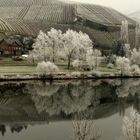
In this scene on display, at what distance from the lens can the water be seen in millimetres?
48125

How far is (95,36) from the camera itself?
606ft

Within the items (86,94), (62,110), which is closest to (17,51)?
(86,94)

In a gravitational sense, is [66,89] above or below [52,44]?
below

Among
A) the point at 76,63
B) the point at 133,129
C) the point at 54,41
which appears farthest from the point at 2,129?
the point at 54,41

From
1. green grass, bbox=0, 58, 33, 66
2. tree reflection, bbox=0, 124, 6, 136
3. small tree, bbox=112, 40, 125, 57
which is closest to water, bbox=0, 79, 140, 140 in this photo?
tree reflection, bbox=0, 124, 6, 136

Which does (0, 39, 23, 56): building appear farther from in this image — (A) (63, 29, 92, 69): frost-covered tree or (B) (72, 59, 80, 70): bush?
(B) (72, 59, 80, 70): bush

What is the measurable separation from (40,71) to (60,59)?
26376 millimetres

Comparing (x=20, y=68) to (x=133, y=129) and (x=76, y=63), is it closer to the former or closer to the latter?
(x=76, y=63)

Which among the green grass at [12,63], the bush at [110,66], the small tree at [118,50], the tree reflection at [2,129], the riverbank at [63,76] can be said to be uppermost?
the small tree at [118,50]

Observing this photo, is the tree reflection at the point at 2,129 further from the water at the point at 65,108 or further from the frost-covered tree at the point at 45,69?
the frost-covered tree at the point at 45,69

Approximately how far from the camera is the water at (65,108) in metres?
48.1

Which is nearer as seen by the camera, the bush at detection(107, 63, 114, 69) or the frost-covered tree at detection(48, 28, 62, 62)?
the frost-covered tree at detection(48, 28, 62, 62)

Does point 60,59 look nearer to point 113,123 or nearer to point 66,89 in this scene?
point 66,89

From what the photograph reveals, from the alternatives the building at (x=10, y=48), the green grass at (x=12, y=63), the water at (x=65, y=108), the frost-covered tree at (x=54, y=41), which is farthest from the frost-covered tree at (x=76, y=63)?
the building at (x=10, y=48)
